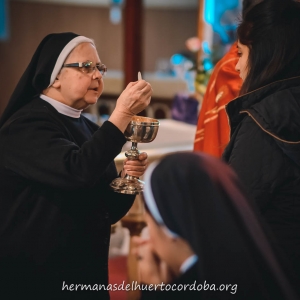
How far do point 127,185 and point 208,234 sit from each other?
0.78m

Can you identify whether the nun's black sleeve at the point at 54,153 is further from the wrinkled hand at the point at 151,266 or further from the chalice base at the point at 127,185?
the wrinkled hand at the point at 151,266

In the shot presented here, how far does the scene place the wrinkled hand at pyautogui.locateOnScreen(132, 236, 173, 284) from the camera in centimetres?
116

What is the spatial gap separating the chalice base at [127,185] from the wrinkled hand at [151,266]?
580mm

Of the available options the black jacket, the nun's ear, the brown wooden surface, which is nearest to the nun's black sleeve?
the nun's ear

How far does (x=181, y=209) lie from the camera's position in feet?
3.43

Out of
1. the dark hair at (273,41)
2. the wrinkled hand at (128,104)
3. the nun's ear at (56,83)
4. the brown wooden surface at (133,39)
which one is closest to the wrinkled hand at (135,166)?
the wrinkled hand at (128,104)

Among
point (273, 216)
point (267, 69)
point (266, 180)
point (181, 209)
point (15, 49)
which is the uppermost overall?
point (267, 69)

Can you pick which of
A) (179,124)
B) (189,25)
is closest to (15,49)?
(189,25)

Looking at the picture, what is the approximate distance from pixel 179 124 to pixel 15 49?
6199 mm

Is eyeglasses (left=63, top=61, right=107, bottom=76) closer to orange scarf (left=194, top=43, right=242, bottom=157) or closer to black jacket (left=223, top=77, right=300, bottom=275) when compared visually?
black jacket (left=223, top=77, right=300, bottom=275)

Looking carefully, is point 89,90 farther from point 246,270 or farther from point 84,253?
point 246,270

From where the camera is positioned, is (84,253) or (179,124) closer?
(84,253)

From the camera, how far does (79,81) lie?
1.74 m

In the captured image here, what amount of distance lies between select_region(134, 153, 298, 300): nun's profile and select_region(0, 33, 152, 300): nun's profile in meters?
0.52
